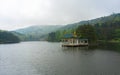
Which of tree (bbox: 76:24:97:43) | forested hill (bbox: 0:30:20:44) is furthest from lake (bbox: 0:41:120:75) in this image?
forested hill (bbox: 0:30:20:44)

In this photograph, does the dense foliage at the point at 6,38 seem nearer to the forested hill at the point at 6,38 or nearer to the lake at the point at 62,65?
the forested hill at the point at 6,38

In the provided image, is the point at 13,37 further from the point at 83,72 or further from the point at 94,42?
the point at 83,72

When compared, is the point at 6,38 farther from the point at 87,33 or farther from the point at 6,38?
the point at 87,33

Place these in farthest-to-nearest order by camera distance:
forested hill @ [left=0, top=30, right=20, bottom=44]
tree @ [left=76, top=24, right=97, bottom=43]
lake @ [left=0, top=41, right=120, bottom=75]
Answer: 1. forested hill @ [left=0, top=30, right=20, bottom=44]
2. tree @ [left=76, top=24, right=97, bottom=43]
3. lake @ [left=0, top=41, right=120, bottom=75]

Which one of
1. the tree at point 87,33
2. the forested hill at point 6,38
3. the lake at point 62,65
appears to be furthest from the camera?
the forested hill at point 6,38

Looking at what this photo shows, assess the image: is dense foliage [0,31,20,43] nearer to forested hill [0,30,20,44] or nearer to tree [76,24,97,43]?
forested hill [0,30,20,44]

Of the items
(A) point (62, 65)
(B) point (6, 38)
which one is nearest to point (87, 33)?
(A) point (62, 65)

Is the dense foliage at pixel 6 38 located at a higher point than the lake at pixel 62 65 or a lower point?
higher

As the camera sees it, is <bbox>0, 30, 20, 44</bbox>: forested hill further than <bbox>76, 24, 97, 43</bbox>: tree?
Yes

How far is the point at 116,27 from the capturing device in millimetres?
132375

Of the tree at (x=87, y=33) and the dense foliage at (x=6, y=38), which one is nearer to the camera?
the tree at (x=87, y=33)

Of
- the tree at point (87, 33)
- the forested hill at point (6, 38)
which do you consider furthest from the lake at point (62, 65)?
the forested hill at point (6, 38)

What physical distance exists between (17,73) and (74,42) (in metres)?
A: 58.7

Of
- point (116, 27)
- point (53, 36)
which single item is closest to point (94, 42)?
point (116, 27)
